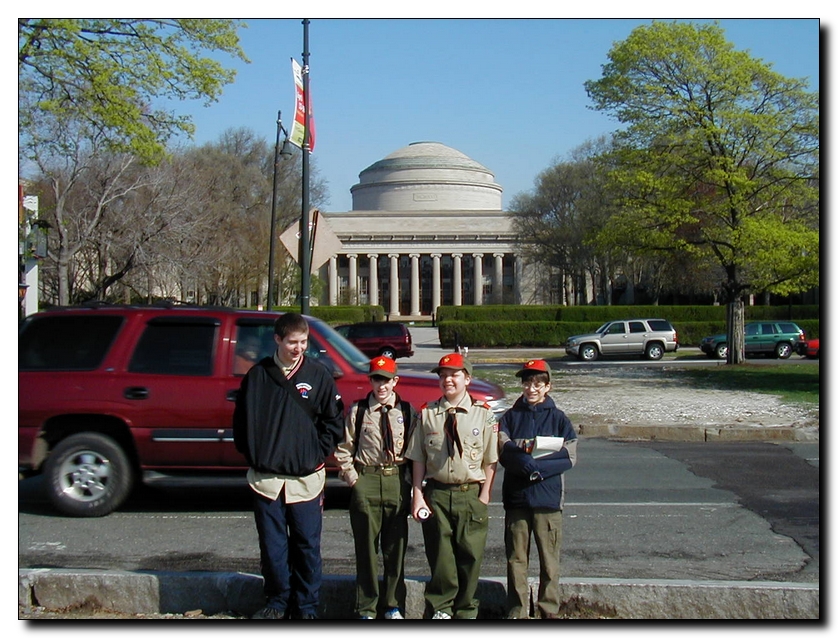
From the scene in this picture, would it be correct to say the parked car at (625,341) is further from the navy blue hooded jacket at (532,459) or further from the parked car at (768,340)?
the navy blue hooded jacket at (532,459)

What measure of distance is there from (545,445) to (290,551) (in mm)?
1565

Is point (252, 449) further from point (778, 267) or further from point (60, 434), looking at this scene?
point (778, 267)

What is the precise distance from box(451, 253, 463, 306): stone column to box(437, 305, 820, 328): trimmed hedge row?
4309 centimetres

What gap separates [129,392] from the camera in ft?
26.8

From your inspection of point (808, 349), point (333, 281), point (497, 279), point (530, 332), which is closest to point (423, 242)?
point (497, 279)

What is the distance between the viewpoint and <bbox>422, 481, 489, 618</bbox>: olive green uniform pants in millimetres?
5016

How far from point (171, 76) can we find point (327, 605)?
1347 centimetres

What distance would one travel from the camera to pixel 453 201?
10956 centimetres

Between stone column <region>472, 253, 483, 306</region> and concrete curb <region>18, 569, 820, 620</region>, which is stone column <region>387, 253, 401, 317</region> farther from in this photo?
concrete curb <region>18, 569, 820, 620</region>

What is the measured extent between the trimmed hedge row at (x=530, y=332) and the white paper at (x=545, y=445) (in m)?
37.0

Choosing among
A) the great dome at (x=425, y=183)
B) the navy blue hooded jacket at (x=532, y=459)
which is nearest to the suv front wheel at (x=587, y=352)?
the navy blue hooded jacket at (x=532, y=459)

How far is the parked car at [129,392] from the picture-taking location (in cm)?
809

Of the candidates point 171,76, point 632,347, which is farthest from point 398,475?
point 632,347

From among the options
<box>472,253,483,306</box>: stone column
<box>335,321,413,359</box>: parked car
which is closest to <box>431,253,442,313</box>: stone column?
<box>472,253,483,306</box>: stone column
